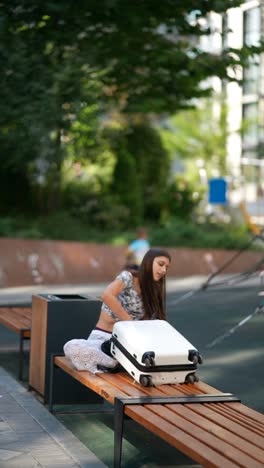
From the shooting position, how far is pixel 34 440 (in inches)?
293

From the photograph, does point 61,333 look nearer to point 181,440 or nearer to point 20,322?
point 20,322

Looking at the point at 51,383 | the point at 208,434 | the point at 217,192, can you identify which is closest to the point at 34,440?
the point at 51,383

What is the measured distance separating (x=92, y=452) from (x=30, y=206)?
836 inches

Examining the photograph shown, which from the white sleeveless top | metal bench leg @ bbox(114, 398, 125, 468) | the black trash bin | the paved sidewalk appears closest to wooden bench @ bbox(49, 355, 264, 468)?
metal bench leg @ bbox(114, 398, 125, 468)

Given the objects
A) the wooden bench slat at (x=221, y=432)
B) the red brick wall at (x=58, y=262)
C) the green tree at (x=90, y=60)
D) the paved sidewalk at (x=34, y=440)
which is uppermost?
the green tree at (x=90, y=60)

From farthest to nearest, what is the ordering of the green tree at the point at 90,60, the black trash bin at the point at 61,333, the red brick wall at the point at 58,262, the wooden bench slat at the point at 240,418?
the red brick wall at the point at 58,262 < the green tree at the point at 90,60 < the black trash bin at the point at 61,333 < the wooden bench slat at the point at 240,418

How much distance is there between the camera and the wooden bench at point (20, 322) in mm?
10258

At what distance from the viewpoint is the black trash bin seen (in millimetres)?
8969

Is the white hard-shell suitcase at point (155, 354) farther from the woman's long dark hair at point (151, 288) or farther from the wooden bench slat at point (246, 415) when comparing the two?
the wooden bench slat at point (246, 415)

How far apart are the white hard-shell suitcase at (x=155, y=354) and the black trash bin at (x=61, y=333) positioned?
1.42 m

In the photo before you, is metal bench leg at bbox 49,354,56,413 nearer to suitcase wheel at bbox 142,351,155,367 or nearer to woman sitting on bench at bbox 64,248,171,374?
woman sitting on bench at bbox 64,248,171,374

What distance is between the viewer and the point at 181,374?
748cm

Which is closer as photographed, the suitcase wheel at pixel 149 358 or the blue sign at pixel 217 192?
the suitcase wheel at pixel 149 358

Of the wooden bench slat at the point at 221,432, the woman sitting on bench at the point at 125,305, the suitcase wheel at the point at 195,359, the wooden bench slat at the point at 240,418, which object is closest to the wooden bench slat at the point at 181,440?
the wooden bench slat at the point at 221,432
